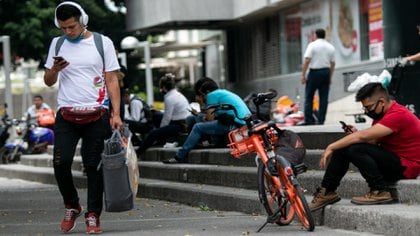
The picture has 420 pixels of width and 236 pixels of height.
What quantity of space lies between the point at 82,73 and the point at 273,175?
1.82m

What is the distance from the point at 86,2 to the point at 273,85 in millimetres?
7423

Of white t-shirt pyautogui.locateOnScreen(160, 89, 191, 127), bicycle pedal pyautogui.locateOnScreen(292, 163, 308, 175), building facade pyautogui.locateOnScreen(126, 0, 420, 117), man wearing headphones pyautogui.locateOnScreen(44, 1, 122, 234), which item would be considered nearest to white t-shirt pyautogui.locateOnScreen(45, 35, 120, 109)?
man wearing headphones pyautogui.locateOnScreen(44, 1, 122, 234)

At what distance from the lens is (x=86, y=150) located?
31.0 feet

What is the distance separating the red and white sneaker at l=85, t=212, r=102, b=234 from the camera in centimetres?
935

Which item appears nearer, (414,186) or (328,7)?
(414,186)

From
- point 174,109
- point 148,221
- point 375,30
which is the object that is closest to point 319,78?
point 174,109

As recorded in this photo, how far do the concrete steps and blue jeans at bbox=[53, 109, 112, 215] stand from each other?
189 centimetres

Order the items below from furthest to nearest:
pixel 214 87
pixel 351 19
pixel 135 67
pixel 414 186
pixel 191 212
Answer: pixel 135 67, pixel 351 19, pixel 214 87, pixel 191 212, pixel 414 186

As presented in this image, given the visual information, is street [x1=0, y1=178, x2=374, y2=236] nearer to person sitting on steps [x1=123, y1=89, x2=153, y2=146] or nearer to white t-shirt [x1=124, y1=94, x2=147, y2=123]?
person sitting on steps [x1=123, y1=89, x2=153, y2=146]

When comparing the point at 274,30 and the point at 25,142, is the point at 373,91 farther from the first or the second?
the point at 274,30

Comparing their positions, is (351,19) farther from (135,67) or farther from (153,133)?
(135,67)

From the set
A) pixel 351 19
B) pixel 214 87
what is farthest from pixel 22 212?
pixel 351 19

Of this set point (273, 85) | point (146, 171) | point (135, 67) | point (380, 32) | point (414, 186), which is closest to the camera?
point (414, 186)

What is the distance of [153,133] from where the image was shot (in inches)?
654
